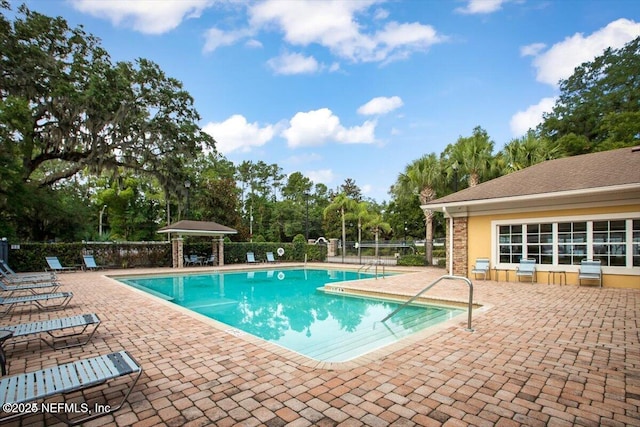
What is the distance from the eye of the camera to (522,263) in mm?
10367

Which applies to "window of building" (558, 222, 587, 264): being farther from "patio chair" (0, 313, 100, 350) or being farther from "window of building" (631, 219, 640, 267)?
"patio chair" (0, 313, 100, 350)

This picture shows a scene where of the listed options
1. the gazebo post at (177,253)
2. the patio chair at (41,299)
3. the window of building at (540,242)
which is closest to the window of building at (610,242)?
the window of building at (540,242)

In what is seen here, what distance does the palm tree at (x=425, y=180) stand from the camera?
60.4 feet

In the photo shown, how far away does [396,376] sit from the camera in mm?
3252

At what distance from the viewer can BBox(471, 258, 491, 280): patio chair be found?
1105 centimetres

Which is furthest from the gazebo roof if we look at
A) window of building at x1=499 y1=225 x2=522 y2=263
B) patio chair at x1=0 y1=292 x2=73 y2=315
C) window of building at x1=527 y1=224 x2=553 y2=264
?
window of building at x1=527 y1=224 x2=553 y2=264

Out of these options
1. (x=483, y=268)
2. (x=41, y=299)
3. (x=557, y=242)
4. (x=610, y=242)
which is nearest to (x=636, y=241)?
(x=610, y=242)

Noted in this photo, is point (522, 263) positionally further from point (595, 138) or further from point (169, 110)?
point (595, 138)

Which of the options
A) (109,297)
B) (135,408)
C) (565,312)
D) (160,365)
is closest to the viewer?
(135,408)

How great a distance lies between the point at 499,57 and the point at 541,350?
13899 millimetres

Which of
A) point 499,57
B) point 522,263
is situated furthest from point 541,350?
point 499,57

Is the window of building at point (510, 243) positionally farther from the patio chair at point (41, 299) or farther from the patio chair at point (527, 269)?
the patio chair at point (41, 299)

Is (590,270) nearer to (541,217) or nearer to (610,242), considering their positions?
(610,242)

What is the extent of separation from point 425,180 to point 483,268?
830 cm
